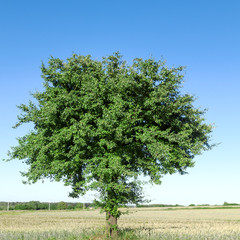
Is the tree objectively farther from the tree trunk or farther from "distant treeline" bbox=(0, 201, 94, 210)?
"distant treeline" bbox=(0, 201, 94, 210)

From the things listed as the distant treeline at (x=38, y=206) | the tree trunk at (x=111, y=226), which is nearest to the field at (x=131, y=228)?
the tree trunk at (x=111, y=226)

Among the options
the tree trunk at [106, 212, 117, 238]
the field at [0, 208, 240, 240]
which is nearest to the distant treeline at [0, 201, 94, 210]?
the field at [0, 208, 240, 240]

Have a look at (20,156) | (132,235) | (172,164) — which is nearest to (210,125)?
(172,164)

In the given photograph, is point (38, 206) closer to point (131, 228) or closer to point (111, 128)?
point (131, 228)

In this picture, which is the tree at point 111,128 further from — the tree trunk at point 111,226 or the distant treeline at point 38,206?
the distant treeline at point 38,206

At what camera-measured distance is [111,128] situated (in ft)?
74.9

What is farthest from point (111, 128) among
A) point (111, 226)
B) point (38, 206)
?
point (38, 206)

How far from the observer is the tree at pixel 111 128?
23.2 meters

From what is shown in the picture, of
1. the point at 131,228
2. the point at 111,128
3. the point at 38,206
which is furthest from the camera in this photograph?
the point at 38,206

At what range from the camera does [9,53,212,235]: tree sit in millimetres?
23156

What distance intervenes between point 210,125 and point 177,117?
3129mm

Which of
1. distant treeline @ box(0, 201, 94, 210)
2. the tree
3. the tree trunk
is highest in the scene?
the tree

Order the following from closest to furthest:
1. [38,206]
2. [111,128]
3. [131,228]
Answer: [111,128] < [131,228] < [38,206]

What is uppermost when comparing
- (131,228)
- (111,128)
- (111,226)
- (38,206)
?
(111,128)
